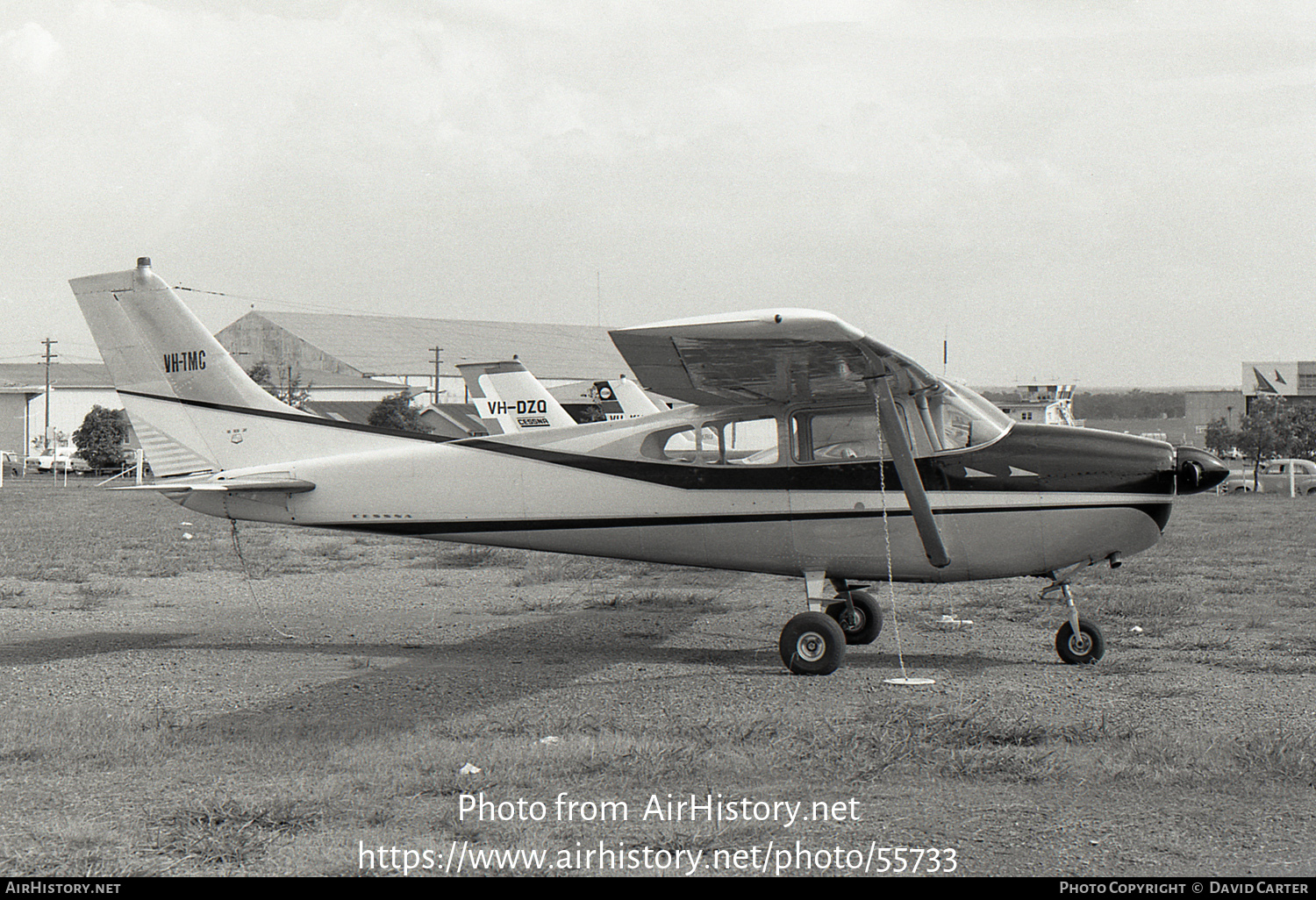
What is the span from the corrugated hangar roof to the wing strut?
75422 mm

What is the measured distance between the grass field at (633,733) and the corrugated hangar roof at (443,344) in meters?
72.6

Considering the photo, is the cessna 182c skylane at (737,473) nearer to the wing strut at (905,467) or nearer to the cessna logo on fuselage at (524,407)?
the wing strut at (905,467)

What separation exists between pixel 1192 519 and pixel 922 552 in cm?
2067

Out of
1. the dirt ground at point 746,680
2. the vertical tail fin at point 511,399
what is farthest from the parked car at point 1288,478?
the dirt ground at point 746,680

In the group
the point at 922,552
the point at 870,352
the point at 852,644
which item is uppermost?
the point at 870,352

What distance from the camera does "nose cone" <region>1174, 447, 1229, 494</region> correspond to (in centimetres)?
856

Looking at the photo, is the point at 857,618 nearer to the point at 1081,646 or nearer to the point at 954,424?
the point at 1081,646

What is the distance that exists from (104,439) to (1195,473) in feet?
196

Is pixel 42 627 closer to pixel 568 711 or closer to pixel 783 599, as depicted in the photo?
pixel 568 711

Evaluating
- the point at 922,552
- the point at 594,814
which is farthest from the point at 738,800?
the point at 922,552

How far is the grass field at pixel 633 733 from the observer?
462 centimetres

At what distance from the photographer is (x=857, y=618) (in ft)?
33.0

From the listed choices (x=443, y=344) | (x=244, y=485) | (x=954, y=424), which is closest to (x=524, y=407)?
(x=244, y=485)

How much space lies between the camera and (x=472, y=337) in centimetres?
10012
